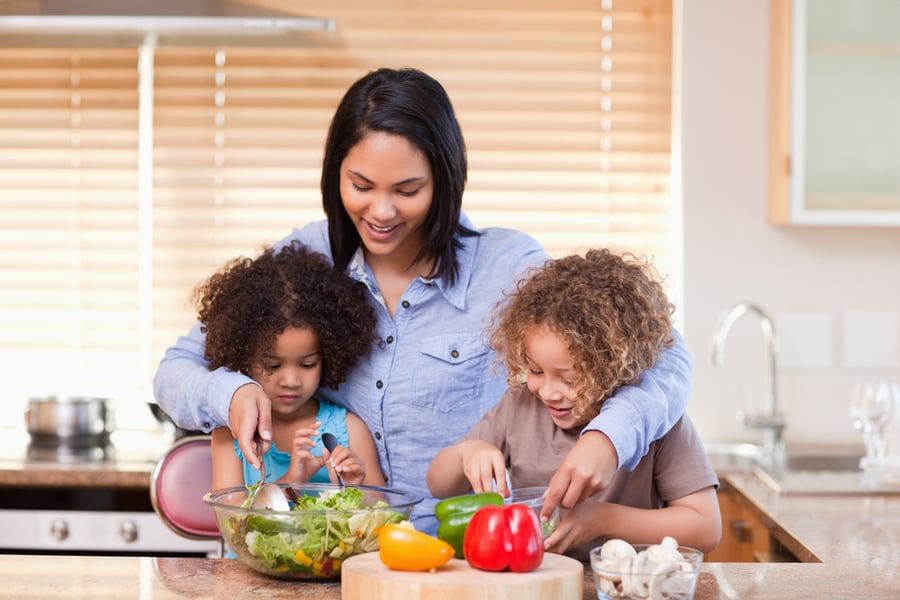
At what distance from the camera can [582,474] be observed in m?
1.39

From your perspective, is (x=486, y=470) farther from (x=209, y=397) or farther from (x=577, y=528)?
(x=209, y=397)

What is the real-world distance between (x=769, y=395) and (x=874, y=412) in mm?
385

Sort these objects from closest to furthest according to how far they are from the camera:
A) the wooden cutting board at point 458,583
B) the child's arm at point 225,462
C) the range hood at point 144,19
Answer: the wooden cutting board at point 458,583 < the child's arm at point 225,462 < the range hood at point 144,19

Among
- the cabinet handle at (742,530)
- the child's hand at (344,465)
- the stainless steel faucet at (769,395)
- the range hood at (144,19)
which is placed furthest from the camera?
the stainless steel faucet at (769,395)

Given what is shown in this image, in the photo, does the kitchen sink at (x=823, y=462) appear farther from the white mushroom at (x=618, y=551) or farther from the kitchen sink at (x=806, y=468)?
the white mushroom at (x=618, y=551)

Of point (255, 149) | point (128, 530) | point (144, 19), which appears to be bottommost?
point (128, 530)

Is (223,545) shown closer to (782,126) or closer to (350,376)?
(350,376)

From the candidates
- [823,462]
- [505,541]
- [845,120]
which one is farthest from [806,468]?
[505,541]

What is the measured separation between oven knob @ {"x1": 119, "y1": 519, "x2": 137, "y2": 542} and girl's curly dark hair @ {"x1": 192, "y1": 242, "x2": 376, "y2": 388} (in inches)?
39.7

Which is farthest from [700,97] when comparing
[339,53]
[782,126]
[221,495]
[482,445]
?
[221,495]

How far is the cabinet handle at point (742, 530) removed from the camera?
2448 millimetres

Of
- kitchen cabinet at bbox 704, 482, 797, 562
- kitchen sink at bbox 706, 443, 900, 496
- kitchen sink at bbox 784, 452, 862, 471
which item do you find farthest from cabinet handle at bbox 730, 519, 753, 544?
kitchen sink at bbox 784, 452, 862, 471

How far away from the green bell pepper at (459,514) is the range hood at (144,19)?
1.50 m

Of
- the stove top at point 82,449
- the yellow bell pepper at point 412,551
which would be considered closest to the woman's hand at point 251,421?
the yellow bell pepper at point 412,551
